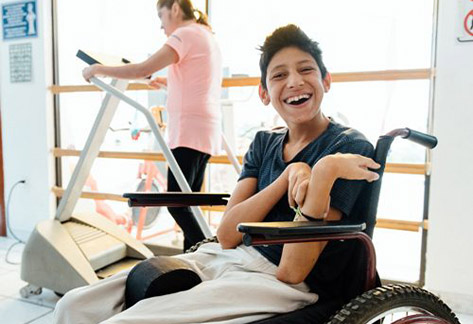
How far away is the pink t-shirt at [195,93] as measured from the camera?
1966 millimetres

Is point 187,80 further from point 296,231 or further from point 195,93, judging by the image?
point 296,231

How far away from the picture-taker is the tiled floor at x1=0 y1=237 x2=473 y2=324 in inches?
77.4

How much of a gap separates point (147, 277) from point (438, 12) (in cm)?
177

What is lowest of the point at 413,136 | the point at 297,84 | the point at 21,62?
the point at 413,136

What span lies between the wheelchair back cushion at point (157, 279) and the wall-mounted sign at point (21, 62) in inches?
98.0

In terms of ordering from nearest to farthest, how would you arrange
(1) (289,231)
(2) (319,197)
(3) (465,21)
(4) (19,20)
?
(1) (289,231) < (2) (319,197) < (3) (465,21) < (4) (19,20)

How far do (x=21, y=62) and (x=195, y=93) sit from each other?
1.74 meters

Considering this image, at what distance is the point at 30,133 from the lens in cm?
311

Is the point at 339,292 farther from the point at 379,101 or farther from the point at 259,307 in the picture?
the point at 379,101

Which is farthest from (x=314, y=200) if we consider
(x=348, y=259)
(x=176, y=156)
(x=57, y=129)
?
(x=57, y=129)

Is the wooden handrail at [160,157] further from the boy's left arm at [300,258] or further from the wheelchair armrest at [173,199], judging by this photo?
the boy's left arm at [300,258]

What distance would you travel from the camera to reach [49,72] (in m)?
3.03

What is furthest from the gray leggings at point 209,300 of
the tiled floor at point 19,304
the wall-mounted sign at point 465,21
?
the wall-mounted sign at point 465,21

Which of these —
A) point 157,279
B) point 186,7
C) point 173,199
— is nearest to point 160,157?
point 186,7
